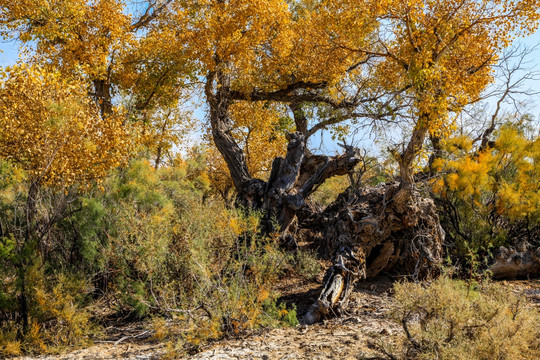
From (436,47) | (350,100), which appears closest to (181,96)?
(350,100)

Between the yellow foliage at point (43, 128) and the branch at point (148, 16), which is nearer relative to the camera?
the yellow foliage at point (43, 128)

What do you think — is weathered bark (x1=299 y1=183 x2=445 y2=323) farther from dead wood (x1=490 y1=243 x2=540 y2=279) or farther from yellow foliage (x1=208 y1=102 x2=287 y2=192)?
yellow foliage (x1=208 y1=102 x2=287 y2=192)

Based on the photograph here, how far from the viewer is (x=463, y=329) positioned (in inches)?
148

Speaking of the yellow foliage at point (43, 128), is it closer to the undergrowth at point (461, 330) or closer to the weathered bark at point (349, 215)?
the weathered bark at point (349, 215)

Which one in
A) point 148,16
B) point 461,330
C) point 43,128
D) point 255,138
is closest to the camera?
point 461,330

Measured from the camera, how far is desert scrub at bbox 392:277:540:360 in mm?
3518

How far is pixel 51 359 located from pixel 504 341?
4493 mm

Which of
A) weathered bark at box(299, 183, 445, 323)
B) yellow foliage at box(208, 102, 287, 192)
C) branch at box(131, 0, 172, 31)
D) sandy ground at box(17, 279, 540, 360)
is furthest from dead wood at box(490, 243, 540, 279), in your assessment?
branch at box(131, 0, 172, 31)

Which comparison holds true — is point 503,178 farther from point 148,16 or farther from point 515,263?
point 148,16

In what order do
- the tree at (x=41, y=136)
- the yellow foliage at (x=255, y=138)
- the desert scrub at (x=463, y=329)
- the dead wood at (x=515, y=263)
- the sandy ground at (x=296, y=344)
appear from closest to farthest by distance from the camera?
the desert scrub at (x=463, y=329) < the sandy ground at (x=296, y=344) < the tree at (x=41, y=136) < the dead wood at (x=515, y=263) < the yellow foliage at (x=255, y=138)

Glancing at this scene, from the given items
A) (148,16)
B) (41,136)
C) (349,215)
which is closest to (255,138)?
(148,16)

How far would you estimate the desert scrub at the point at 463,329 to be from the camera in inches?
138

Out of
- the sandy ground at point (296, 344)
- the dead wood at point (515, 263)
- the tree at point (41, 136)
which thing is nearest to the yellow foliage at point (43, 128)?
the tree at point (41, 136)

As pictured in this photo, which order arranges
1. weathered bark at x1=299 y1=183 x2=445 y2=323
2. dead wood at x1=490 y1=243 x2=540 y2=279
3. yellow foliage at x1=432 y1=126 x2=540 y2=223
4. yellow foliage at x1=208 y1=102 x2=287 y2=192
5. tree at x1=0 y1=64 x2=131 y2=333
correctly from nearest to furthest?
tree at x1=0 y1=64 x2=131 y2=333 < weathered bark at x1=299 y1=183 x2=445 y2=323 < dead wood at x1=490 y1=243 x2=540 y2=279 < yellow foliage at x1=432 y1=126 x2=540 y2=223 < yellow foliage at x1=208 y1=102 x2=287 y2=192
